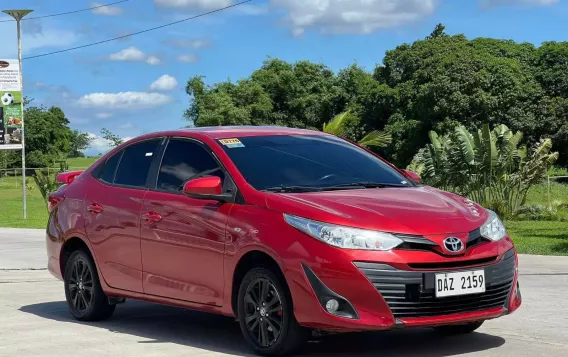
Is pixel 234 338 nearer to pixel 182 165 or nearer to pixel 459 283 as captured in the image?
pixel 182 165

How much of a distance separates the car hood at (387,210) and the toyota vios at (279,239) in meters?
0.01

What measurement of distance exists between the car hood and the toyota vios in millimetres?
11

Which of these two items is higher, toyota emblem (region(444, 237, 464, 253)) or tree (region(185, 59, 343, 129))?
tree (region(185, 59, 343, 129))

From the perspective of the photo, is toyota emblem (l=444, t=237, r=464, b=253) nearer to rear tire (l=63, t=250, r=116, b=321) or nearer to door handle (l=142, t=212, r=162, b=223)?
door handle (l=142, t=212, r=162, b=223)

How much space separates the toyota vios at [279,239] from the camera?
20.9ft

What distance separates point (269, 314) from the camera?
6.83m

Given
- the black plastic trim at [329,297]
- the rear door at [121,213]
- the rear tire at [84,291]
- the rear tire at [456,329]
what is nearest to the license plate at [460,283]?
the black plastic trim at [329,297]

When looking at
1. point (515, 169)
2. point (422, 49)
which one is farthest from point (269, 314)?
point (422, 49)

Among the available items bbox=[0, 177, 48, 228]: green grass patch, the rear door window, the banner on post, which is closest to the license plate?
the rear door window

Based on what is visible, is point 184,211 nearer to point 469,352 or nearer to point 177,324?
point 177,324

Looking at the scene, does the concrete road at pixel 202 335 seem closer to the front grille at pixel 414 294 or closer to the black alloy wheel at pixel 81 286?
the black alloy wheel at pixel 81 286

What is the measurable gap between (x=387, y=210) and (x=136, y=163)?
2.90 metres

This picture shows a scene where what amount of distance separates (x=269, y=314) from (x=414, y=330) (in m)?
1.72

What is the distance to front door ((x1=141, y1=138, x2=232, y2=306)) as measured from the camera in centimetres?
732
